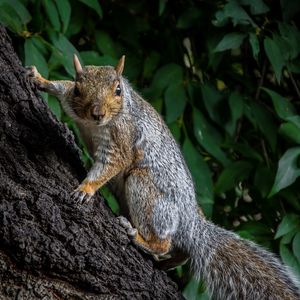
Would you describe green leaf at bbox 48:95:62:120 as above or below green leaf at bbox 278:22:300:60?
below

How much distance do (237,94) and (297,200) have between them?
1.64 ft

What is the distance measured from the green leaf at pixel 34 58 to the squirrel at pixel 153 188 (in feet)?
0.64

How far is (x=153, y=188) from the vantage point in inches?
101

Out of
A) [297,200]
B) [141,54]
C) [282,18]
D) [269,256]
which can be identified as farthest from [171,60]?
[269,256]

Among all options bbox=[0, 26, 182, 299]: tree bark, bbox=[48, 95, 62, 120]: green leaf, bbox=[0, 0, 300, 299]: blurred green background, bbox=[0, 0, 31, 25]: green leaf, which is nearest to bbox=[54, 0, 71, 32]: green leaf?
bbox=[0, 0, 300, 299]: blurred green background

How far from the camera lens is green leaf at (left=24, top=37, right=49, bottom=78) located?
2.77m

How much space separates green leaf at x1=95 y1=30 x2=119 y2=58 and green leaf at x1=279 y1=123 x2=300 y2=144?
2.48 feet

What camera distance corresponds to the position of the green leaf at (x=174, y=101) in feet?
10.5

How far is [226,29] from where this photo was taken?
3402 millimetres

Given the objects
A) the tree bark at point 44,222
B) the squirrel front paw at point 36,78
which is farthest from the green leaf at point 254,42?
the tree bark at point 44,222

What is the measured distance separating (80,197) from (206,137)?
1.16 metres

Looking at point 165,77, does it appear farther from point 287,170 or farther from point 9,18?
point 9,18

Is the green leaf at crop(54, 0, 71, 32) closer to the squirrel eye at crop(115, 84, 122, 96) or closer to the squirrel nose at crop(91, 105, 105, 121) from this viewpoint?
the squirrel eye at crop(115, 84, 122, 96)

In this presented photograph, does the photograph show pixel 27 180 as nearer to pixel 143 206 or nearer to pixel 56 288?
pixel 56 288
